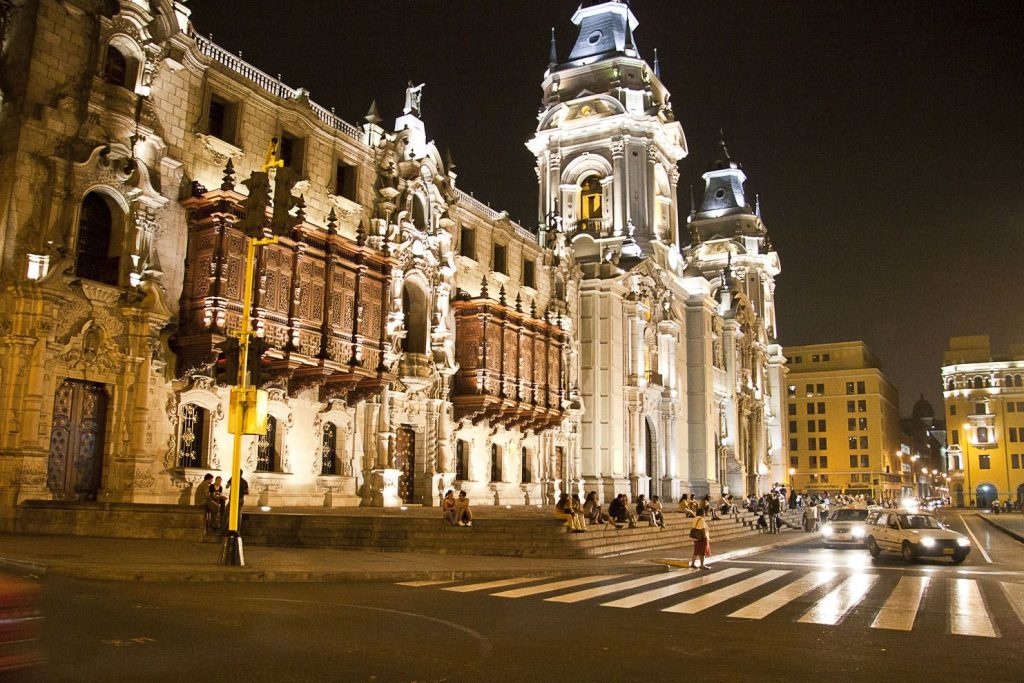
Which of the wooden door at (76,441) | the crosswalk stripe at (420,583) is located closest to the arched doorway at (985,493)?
the crosswalk stripe at (420,583)

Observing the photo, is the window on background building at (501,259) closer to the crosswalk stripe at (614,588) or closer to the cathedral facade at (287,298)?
the cathedral facade at (287,298)

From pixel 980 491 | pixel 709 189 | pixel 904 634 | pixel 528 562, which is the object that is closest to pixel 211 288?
pixel 528 562

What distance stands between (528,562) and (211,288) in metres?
11.6

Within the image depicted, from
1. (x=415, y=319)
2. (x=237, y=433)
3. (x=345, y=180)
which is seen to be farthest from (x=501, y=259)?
(x=237, y=433)

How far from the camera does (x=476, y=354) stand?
36.0m

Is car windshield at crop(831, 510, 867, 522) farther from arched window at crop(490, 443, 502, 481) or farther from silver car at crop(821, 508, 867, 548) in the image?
arched window at crop(490, 443, 502, 481)

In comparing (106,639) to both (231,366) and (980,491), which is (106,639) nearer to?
(231,366)

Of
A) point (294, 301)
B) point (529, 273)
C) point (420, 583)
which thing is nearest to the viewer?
point (420, 583)

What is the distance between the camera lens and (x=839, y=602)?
14.0m

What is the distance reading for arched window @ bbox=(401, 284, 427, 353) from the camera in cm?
3353

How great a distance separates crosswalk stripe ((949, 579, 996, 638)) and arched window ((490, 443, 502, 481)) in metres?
23.8

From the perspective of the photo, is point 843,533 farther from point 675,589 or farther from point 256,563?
point 256,563

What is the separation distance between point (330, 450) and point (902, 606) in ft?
66.9

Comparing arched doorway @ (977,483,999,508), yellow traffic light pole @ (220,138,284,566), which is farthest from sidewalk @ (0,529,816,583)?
arched doorway @ (977,483,999,508)
